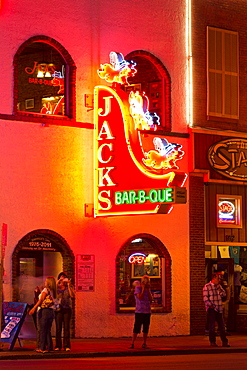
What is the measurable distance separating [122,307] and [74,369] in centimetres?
882

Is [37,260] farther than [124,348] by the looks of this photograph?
Yes

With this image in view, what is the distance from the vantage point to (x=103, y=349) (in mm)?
22578

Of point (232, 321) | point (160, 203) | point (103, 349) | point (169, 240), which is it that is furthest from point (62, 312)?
point (232, 321)

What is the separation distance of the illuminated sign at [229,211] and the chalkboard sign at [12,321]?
30.4ft

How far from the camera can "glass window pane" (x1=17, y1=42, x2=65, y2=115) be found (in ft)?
84.3

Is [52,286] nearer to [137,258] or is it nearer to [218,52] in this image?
[137,258]

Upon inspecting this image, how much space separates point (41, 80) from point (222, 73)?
6715 mm

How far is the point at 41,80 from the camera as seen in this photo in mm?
26031

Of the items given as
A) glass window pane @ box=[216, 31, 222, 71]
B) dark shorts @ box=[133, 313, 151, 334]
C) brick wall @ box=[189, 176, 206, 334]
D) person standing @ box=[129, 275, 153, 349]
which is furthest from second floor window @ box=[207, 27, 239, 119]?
dark shorts @ box=[133, 313, 151, 334]

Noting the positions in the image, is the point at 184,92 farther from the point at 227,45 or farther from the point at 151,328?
the point at 151,328

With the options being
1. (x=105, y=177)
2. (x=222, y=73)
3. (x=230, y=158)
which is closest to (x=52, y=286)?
(x=105, y=177)

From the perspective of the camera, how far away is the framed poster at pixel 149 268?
27.3 meters

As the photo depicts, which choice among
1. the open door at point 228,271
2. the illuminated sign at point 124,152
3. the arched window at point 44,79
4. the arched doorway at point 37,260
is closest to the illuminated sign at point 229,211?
the open door at point 228,271

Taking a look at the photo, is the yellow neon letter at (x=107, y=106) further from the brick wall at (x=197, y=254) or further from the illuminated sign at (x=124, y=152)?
the brick wall at (x=197, y=254)
